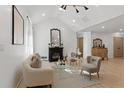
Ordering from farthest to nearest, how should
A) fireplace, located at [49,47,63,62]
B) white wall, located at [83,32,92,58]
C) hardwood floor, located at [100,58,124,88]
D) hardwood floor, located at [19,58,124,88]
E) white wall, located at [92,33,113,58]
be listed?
white wall, located at [92,33,113,58], white wall, located at [83,32,92,58], fireplace, located at [49,47,63,62], hardwood floor, located at [100,58,124,88], hardwood floor, located at [19,58,124,88]

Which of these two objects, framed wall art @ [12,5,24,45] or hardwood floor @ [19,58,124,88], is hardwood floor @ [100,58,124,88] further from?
framed wall art @ [12,5,24,45]

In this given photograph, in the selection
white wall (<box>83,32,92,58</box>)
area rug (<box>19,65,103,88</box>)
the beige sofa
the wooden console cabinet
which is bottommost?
area rug (<box>19,65,103,88</box>)

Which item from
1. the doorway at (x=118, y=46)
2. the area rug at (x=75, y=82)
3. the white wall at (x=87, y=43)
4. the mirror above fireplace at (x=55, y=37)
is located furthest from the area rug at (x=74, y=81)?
the doorway at (x=118, y=46)

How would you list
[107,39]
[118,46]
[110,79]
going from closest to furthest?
1. [110,79]
2. [107,39]
3. [118,46]

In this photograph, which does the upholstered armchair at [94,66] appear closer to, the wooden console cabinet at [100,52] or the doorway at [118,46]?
the wooden console cabinet at [100,52]

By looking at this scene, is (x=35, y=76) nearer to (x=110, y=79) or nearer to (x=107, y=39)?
(x=110, y=79)

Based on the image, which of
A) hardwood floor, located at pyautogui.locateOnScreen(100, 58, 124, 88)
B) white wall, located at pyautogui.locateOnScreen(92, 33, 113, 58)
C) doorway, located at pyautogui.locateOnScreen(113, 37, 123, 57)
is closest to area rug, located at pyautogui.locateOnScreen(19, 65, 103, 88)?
→ hardwood floor, located at pyautogui.locateOnScreen(100, 58, 124, 88)

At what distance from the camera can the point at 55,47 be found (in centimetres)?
998

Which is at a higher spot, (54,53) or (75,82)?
(54,53)

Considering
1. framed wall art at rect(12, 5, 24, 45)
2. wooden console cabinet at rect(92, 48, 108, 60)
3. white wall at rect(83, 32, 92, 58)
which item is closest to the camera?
framed wall art at rect(12, 5, 24, 45)

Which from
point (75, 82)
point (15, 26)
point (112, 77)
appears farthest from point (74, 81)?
point (15, 26)

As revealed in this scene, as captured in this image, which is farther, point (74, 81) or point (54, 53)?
point (54, 53)
